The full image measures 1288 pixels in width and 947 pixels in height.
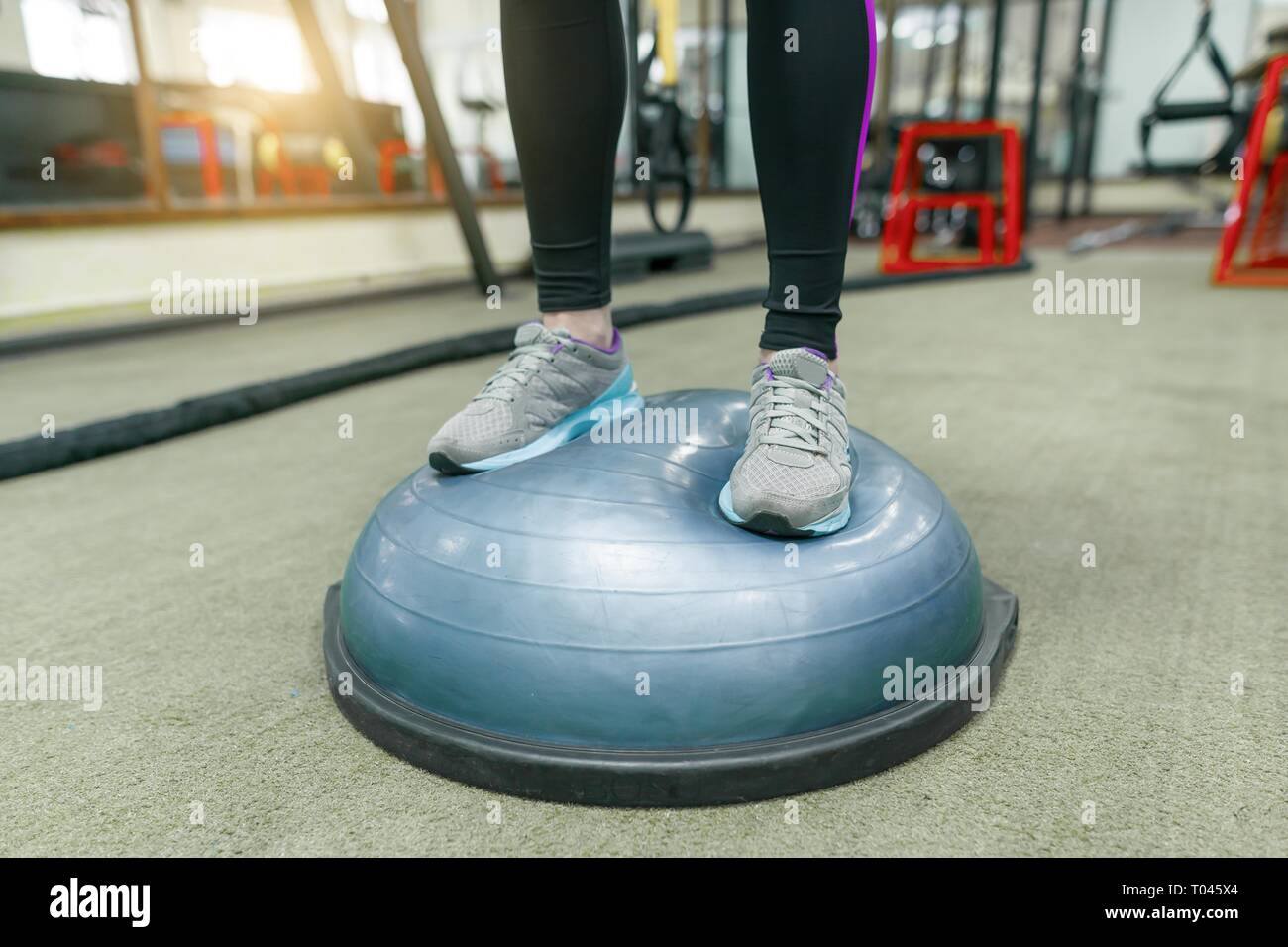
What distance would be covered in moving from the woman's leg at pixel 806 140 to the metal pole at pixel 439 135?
1988 mm

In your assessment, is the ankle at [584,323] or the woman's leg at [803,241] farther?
the ankle at [584,323]

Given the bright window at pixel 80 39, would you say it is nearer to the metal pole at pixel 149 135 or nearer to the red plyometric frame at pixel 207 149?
the metal pole at pixel 149 135

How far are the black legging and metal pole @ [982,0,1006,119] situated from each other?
3257mm

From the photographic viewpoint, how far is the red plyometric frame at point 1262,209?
299cm

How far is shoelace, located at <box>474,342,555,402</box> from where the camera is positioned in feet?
2.79

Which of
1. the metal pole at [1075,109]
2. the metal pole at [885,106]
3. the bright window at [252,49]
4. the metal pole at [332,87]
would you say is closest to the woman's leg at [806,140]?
the metal pole at [332,87]

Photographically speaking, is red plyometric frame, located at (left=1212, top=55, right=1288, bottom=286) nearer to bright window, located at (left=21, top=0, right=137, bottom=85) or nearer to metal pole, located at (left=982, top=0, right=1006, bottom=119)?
metal pole, located at (left=982, top=0, right=1006, bottom=119)

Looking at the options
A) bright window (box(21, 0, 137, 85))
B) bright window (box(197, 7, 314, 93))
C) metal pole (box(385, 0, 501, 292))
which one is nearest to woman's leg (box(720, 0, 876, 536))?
metal pole (box(385, 0, 501, 292))

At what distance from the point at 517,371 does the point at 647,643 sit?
349 millimetres

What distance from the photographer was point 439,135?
2922 millimetres

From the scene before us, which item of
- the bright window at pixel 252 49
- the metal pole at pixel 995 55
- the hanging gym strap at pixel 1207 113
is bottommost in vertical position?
the hanging gym strap at pixel 1207 113

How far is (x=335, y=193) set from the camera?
17.9 ft

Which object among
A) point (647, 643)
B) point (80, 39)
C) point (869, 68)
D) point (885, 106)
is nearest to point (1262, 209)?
point (885, 106)

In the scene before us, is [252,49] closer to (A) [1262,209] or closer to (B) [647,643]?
(A) [1262,209]
